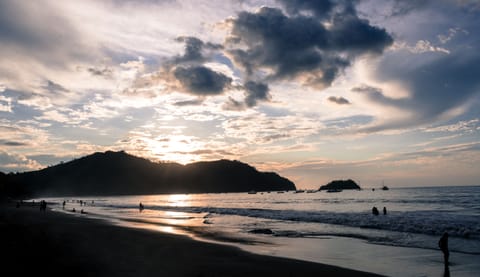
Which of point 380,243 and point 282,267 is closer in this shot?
point 282,267

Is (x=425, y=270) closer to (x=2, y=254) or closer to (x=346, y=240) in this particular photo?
(x=346, y=240)

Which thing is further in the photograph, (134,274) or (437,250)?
(437,250)

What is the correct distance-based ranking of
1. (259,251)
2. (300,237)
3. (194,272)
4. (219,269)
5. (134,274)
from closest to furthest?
(134,274)
(194,272)
(219,269)
(259,251)
(300,237)

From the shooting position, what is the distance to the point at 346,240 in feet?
75.7

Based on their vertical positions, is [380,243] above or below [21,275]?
below

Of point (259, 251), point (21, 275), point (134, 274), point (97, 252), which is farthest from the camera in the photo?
point (259, 251)

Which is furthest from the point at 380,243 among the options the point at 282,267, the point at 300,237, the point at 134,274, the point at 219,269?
the point at 134,274

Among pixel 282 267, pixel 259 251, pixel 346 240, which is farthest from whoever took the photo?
pixel 346 240

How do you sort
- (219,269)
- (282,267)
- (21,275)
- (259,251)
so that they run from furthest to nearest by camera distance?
(259,251), (282,267), (219,269), (21,275)

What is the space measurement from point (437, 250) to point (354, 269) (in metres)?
8.28

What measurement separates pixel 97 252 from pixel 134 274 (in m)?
5.49

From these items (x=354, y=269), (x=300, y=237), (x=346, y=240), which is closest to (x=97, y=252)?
(x=354, y=269)

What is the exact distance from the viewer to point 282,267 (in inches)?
551

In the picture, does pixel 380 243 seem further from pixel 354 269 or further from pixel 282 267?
pixel 282 267
